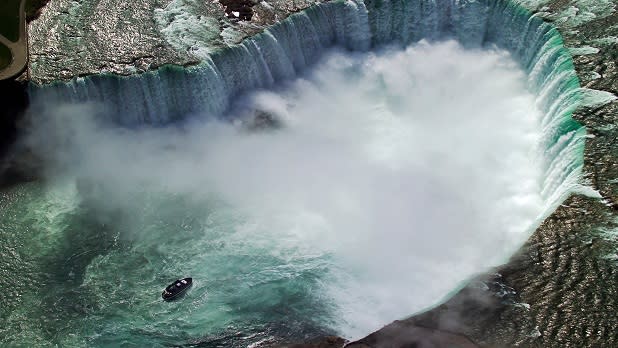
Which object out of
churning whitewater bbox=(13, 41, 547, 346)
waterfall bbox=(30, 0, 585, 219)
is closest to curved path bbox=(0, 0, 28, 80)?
waterfall bbox=(30, 0, 585, 219)

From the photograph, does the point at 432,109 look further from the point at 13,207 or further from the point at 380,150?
the point at 13,207

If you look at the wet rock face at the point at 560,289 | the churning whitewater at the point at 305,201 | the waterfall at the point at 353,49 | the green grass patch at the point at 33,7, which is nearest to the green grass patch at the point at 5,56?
the waterfall at the point at 353,49

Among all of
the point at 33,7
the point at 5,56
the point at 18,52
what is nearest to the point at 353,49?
the point at 33,7

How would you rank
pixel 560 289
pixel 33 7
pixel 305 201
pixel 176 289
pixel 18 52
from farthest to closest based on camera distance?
pixel 33 7
pixel 18 52
pixel 305 201
pixel 176 289
pixel 560 289

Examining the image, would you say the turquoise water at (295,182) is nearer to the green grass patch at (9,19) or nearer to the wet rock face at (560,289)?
the wet rock face at (560,289)

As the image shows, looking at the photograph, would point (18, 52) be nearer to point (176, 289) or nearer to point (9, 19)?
point (9, 19)

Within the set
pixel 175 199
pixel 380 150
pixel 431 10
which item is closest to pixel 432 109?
pixel 380 150

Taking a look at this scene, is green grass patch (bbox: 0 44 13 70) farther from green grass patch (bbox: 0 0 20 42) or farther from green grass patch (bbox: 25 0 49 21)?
green grass patch (bbox: 25 0 49 21)
